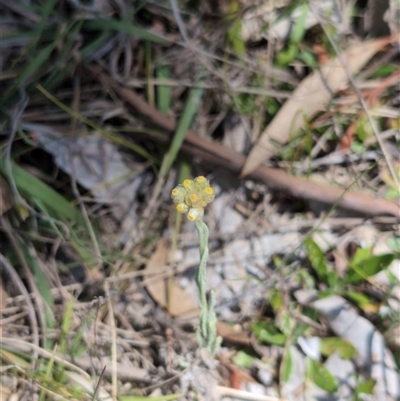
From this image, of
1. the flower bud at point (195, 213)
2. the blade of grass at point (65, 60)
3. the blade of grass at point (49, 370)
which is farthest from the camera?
the blade of grass at point (65, 60)

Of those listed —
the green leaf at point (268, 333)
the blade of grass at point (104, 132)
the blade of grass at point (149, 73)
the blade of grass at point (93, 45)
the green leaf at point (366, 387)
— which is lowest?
the green leaf at point (366, 387)

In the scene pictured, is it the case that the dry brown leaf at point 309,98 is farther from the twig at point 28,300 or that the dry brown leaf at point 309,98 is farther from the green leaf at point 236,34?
the twig at point 28,300

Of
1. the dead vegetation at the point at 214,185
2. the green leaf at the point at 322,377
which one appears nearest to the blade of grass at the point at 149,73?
the dead vegetation at the point at 214,185

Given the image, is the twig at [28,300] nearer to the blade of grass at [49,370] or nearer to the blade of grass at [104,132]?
the blade of grass at [49,370]

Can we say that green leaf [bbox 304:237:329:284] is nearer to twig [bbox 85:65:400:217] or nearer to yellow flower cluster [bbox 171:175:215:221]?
twig [bbox 85:65:400:217]

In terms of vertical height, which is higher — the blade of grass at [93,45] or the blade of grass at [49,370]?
the blade of grass at [93,45]

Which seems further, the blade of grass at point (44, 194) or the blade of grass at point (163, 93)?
the blade of grass at point (163, 93)

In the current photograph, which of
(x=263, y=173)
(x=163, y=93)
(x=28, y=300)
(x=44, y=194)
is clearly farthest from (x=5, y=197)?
(x=263, y=173)

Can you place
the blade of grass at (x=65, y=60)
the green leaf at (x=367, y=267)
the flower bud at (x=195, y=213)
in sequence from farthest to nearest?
the blade of grass at (x=65, y=60), the green leaf at (x=367, y=267), the flower bud at (x=195, y=213)
